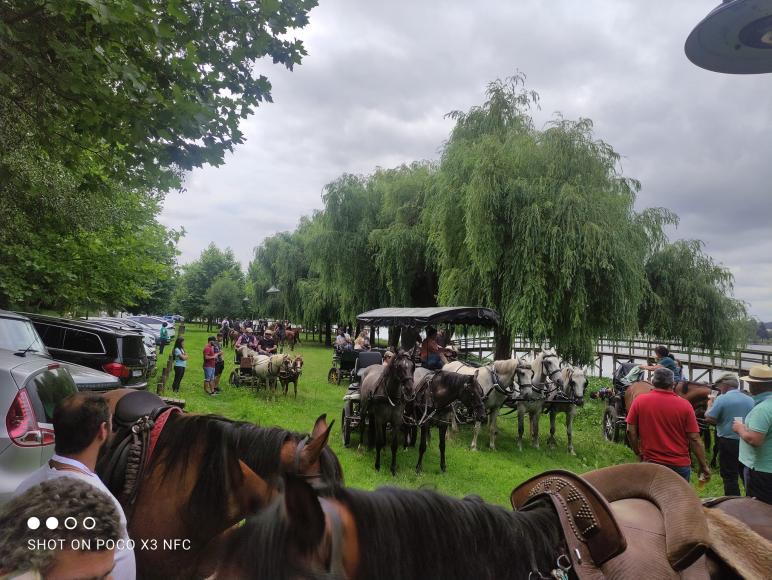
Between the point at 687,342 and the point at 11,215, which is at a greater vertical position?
the point at 11,215

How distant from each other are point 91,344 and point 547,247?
11487mm

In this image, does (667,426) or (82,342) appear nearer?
(667,426)

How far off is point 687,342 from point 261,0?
2151 cm

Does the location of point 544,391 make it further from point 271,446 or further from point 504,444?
point 271,446

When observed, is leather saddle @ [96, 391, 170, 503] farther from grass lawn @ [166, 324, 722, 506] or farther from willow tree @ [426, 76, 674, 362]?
willow tree @ [426, 76, 674, 362]

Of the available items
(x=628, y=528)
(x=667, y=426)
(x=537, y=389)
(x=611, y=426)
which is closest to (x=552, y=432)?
(x=537, y=389)

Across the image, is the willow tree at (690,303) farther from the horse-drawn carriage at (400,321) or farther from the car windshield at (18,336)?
the car windshield at (18,336)

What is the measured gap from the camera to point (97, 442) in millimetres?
1975

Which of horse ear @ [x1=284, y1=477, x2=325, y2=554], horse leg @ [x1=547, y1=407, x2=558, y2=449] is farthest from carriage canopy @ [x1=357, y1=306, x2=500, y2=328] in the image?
horse ear @ [x1=284, y1=477, x2=325, y2=554]

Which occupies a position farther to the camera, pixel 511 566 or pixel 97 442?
pixel 97 442

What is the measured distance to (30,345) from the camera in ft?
15.8

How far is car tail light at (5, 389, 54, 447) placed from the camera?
2779 mm

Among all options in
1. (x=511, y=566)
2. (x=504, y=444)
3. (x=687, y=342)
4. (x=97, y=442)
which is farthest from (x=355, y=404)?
(x=687, y=342)

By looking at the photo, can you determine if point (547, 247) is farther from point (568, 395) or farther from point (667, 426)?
point (667, 426)
